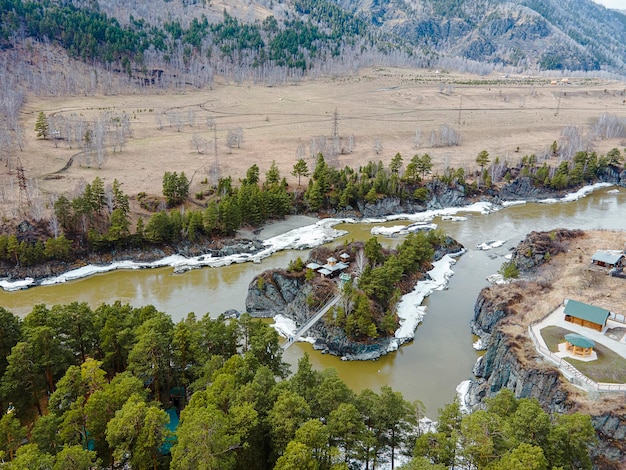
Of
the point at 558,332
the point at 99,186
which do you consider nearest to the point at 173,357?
Answer: the point at 558,332

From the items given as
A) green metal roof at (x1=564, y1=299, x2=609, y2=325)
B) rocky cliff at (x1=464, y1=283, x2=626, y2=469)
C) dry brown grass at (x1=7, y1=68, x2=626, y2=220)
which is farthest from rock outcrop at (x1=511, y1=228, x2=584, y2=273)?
dry brown grass at (x1=7, y1=68, x2=626, y2=220)

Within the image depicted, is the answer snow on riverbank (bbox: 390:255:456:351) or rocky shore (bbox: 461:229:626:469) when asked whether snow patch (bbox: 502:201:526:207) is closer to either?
snow on riverbank (bbox: 390:255:456:351)

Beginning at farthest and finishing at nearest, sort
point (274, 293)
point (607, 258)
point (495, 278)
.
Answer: point (495, 278), point (607, 258), point (274, 293)

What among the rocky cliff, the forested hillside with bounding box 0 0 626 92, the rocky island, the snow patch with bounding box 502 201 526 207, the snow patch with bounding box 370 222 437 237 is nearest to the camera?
the rocky cliff

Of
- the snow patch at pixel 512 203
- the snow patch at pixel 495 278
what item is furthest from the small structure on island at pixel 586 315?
the snow patch at pixel 512 203

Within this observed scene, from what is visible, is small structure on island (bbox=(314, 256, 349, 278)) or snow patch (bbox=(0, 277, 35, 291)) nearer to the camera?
small structure on island (bbox=(314, 256, 349, 278))

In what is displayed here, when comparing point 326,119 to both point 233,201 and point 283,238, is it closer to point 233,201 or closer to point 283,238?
point 233,201

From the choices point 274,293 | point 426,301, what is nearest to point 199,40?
point 274,293
